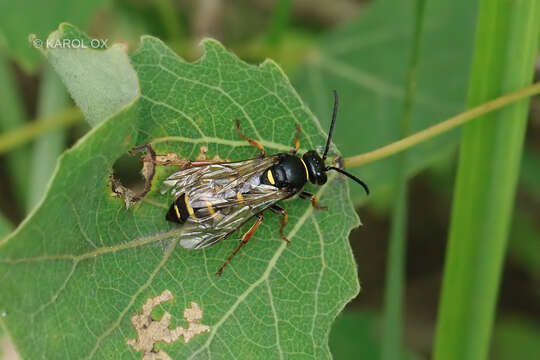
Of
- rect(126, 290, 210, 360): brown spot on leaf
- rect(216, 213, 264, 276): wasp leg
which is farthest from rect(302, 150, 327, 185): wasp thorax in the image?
rect(126, 290, 210, 360): brown spot on leaf

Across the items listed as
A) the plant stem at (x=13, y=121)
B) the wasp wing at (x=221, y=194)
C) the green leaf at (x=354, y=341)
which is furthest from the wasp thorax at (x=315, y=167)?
the plant stem at (x=13, y=121)

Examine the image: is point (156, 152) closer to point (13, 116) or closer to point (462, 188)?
point (462, 188)

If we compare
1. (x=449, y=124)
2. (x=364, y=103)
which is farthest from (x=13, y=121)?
(x=449, y=124)

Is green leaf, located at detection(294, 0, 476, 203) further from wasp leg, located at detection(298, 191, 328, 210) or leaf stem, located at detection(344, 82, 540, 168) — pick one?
leaf stem, located at detection(344, 82, 540, 168)

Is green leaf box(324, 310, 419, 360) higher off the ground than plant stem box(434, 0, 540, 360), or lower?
lower

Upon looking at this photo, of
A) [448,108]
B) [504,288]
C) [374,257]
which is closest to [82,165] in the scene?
[448,108]

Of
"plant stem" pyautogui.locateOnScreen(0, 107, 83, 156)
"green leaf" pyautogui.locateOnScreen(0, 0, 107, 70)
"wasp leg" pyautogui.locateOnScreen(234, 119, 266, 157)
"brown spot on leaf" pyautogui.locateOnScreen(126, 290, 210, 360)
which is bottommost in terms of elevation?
"brown spot on leaf" pyautogui.locateOnScreen(126, 290, 210, 360)

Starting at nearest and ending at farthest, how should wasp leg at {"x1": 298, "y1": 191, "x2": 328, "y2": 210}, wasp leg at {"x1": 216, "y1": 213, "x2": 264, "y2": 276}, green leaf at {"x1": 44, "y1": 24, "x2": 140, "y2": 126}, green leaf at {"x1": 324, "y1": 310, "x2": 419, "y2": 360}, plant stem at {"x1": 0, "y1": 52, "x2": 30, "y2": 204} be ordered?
green leaf at {"x1": 44, "y1": 24, "x2": 140, "y2": 126} → wasp leg at {"x1": 216, "y1": 213, "x2": 264, "y2": 276} → wasp leg at {"x1": 298, "y1": 191, "x2": 328, "y2": 210} → green leaf at {"x1": 324, "y1": 310, "x2": 419, "y2": 360} → plant stem at {"x1": 0, "y1": 52, "x2": 30, "y2": 204}
